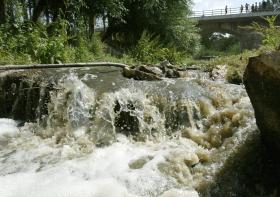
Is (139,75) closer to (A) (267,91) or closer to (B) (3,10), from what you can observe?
(A) (267,91)

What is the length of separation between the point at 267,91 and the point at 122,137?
2.56 meters

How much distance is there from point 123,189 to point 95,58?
8992mm

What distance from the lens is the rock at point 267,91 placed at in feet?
15.5

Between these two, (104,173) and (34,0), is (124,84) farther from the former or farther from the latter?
(34,0)

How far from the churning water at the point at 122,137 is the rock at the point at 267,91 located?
0.80 metres

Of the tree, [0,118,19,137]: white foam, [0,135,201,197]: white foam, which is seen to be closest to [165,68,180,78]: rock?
[0,118,19,137]: white foam

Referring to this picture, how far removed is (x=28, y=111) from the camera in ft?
25.7

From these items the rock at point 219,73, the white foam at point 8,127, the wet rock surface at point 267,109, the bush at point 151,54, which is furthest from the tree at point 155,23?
the wet rock surface at point 267,109

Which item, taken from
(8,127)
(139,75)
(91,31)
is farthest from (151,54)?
(8,127)

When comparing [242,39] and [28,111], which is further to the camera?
[242,39]

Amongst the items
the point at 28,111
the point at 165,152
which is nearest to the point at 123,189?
the point at 165,152

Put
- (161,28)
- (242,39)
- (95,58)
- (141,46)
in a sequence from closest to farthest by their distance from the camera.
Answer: (95,58) → (141,46) → (161,28) → (242,39)

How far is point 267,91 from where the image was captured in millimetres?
4797

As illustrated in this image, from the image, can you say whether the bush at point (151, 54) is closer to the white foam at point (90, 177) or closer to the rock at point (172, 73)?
the rock at point (172, 73)
